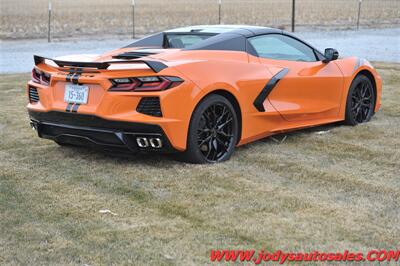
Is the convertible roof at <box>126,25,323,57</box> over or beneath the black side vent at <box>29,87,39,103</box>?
over

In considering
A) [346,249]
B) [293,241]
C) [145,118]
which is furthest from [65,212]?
[346,249]

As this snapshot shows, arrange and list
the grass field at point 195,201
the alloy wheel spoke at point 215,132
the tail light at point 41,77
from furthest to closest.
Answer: the tail light at point 41,77, the alloy wheel spoke at point 215,132, the grass field at point 195,201

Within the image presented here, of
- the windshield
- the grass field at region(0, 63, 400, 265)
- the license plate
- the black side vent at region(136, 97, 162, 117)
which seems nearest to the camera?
the grass field at region(0, 63, 400, 265)

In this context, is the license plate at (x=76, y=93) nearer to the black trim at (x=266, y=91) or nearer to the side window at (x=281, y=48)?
the black trim at (x=266, y=91)

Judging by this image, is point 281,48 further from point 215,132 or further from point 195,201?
point 195,201

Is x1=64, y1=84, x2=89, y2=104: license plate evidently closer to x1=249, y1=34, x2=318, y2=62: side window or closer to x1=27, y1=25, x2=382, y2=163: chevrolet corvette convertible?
x1=27, y1=25, x2=382, y2=163: chevrolet corvette convertible

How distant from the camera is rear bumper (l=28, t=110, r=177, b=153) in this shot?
581 centimetres

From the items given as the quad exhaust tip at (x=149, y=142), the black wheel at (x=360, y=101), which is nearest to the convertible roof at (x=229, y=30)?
the black wheel at (x=360, y=101)

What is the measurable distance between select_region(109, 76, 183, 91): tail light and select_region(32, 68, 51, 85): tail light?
854 mm

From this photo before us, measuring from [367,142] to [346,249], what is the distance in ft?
10.3

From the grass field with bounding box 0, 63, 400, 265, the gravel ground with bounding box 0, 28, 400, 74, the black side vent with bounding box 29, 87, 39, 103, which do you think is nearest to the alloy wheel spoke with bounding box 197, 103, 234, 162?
the grass field with bounding box 0, 63, 400, 265

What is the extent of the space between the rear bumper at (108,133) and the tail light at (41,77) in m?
0.33

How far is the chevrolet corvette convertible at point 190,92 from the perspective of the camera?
19.0ft

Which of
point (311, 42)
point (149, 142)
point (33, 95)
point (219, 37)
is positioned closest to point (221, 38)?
point (219, 37)
